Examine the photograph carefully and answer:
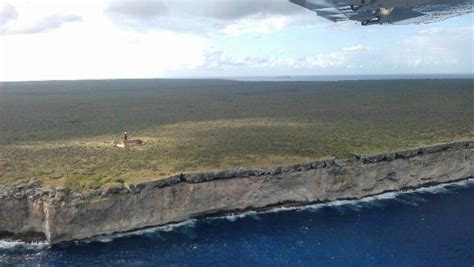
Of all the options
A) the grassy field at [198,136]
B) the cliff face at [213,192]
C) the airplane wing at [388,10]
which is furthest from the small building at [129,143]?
the airplane wing at [388,10]

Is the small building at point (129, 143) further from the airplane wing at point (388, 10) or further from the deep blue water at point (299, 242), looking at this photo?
the airplane wing at point (388, 10)

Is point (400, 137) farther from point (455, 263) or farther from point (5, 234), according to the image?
point (5, 234)

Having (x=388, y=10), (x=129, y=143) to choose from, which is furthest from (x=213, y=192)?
(x=388, y=10)

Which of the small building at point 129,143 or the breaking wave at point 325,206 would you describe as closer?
the breaking wave at point 325,206

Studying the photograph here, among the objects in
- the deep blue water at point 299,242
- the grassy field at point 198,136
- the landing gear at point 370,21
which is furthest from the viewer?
the grassy field at point 198,136

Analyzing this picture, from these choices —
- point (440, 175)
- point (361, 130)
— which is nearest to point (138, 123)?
point (361, 130)

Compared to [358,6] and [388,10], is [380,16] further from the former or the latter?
[358,6]

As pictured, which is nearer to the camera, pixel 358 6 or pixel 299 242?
pixel 358 6
